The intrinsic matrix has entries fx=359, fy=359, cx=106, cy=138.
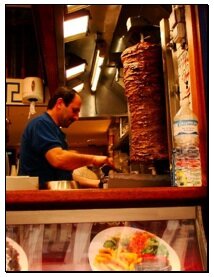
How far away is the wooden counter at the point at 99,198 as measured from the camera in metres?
1.26

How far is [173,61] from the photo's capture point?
2111 millimetres

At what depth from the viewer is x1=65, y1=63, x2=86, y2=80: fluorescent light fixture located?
14.2 ft

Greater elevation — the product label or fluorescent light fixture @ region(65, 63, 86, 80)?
fluorescent light fixture @ region(65, 63, 86, 80)

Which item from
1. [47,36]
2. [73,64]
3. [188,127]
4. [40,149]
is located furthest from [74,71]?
[188,127]

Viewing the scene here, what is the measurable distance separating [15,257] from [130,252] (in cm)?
40

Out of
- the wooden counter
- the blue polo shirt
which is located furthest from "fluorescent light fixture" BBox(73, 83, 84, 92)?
the wooden counter

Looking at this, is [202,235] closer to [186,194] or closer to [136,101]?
[186,194]

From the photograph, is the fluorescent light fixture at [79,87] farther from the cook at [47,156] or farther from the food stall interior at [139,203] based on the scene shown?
the food stall interior at [139,203]

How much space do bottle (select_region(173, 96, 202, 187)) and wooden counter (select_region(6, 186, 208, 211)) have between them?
104mm

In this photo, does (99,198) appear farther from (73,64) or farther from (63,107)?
(73,64)

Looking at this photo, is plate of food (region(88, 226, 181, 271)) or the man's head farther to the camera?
the man's head

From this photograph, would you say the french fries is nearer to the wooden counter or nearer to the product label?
the wooden counter

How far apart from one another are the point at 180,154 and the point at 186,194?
20cm

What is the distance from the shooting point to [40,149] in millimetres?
2404
